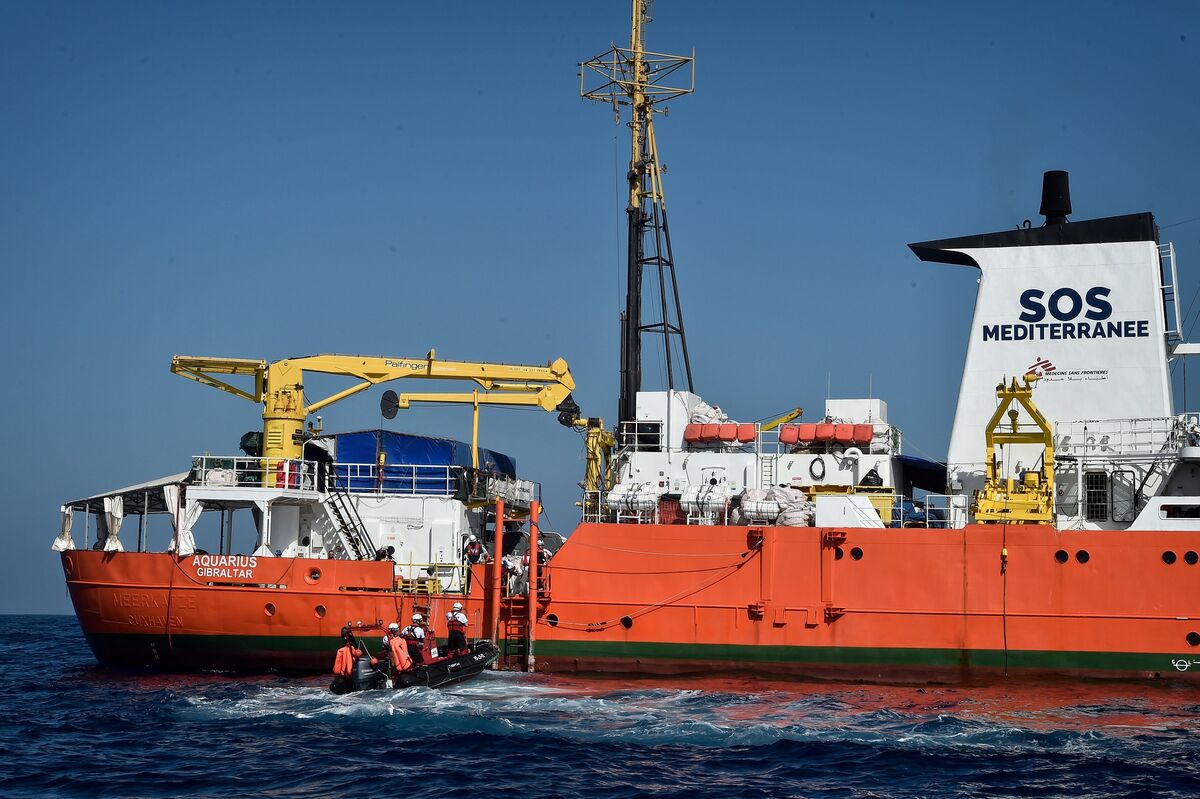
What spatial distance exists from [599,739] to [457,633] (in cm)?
530

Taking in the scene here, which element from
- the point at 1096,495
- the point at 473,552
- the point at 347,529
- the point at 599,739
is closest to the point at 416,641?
the point at 473,552

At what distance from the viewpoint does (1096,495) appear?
24.6 m

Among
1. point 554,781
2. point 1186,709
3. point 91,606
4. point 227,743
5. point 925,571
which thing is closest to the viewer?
point 554,781

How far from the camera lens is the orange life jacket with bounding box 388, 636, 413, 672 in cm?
2161

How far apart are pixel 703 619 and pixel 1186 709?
27.4 ft

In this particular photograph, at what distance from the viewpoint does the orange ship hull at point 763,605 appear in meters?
22.8

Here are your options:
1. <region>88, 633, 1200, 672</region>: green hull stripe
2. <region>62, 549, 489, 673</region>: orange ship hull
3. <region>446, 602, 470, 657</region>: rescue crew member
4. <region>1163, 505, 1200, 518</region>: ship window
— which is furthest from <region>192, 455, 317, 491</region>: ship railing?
<region>1163, 505, 1200, 518</region>: ship window

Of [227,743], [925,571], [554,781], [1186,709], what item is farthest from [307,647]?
[1186,709]

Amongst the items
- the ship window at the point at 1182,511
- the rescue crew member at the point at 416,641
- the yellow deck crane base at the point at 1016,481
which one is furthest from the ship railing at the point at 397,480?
the ship window at the point at 1182,511

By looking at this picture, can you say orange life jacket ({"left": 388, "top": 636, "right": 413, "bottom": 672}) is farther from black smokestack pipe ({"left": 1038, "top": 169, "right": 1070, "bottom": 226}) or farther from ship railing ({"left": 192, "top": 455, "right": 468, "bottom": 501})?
black smokestack pipe ({"left": 1038, "top": 169, "right": 1070, "bottom": 226})

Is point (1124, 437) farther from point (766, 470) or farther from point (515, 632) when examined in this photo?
point (515, 632)

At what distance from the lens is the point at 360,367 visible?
27641mm

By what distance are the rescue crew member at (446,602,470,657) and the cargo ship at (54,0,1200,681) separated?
1340 mm

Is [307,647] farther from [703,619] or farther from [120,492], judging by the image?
[703,619]
